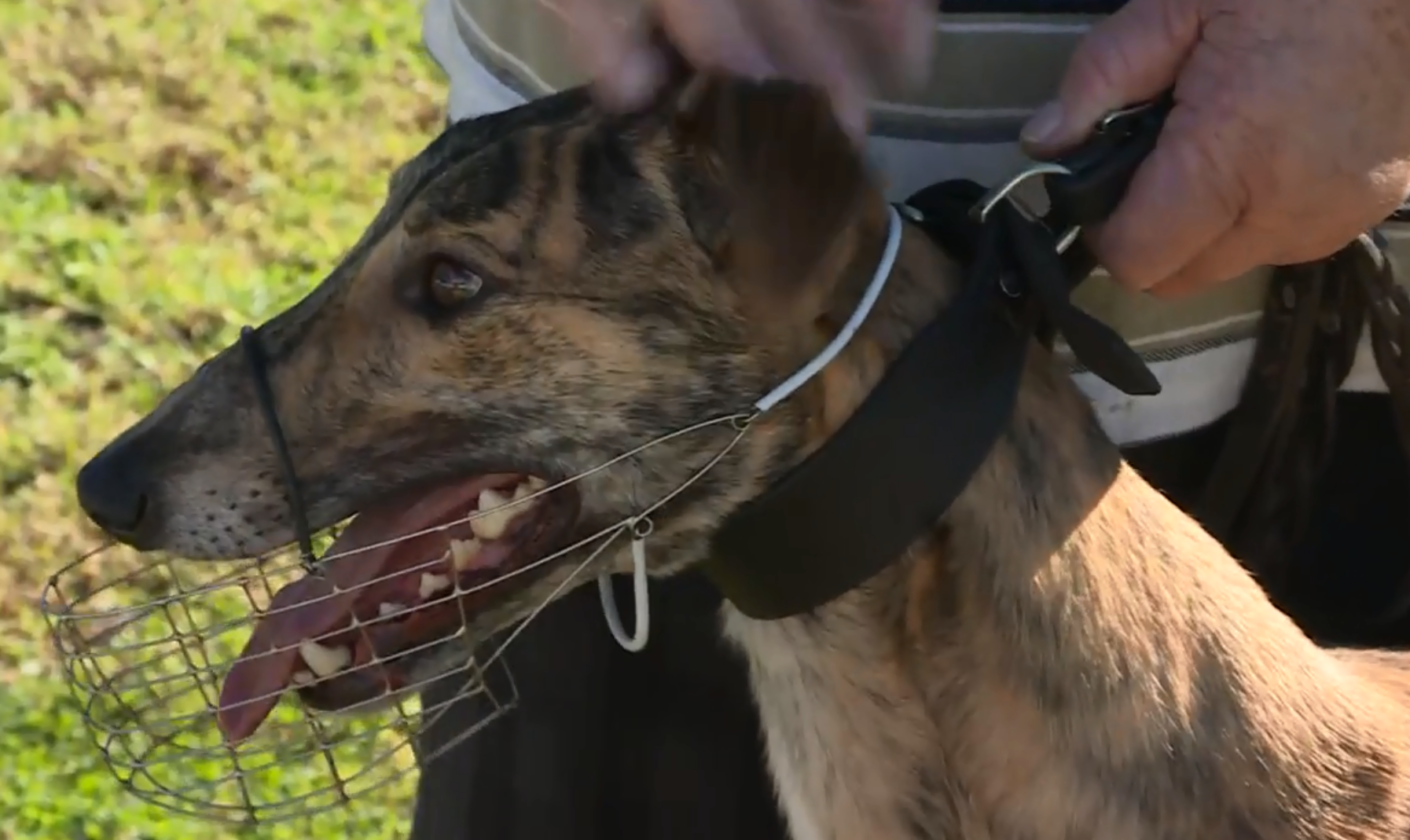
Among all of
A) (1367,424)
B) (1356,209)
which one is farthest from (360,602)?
(1367,424)

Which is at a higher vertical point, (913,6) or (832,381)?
(913,6)

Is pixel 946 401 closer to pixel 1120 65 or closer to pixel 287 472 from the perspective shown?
pixel 1120 65

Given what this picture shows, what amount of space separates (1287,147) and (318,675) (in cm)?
130

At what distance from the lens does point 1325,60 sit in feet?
6.79

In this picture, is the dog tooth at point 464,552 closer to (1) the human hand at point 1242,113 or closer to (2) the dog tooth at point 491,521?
(2) the dog tooth at point 491,521

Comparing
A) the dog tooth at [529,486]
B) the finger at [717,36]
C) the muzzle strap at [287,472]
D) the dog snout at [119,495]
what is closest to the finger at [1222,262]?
the finger at [717,36]

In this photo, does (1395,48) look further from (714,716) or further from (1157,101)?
(714,716)

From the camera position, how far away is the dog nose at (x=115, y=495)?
212 cm

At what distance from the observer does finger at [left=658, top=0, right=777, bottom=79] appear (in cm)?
199

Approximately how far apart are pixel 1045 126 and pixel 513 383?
70 centimetres

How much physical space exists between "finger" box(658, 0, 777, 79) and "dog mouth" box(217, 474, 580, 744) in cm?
54

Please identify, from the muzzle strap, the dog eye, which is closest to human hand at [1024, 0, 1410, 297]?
the dog eye

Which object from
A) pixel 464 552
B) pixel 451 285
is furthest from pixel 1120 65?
pixel 464 552

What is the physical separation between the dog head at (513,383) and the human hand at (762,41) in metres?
0.05
